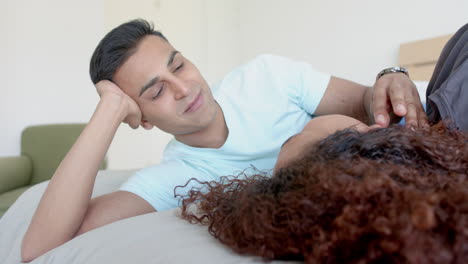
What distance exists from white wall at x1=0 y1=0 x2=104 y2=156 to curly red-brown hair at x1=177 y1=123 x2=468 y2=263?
262 cm

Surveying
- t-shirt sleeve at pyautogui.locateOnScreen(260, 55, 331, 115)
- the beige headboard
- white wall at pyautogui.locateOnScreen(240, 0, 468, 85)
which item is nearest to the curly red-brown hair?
t-shirt sleeve at pyautogui.locateOnScreen(260, 55, 331, 115)

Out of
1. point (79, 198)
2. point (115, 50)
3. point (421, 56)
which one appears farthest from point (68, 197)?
point (421, 56)

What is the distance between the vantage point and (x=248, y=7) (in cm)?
354

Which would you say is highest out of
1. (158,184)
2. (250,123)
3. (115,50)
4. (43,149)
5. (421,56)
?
(115,50)

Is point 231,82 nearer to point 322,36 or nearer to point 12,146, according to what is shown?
point 322,36

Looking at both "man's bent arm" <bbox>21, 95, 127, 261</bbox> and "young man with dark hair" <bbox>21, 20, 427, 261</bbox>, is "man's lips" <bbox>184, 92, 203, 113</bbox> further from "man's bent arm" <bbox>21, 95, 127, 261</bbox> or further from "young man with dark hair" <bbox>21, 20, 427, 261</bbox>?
"man's bent arm" <bbox>21, 95, 127, 261</bbox>

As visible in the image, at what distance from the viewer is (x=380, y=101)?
832 millimetres

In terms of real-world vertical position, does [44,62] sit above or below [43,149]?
above

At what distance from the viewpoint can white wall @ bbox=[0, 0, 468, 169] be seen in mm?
2373

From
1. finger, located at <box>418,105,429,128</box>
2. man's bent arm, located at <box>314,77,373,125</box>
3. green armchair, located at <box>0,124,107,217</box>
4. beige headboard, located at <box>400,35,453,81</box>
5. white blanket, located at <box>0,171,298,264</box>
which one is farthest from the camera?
green armchair, located at <box>0,124,107,217</box>

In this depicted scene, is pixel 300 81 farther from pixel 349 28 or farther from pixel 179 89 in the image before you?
pixel 349 28

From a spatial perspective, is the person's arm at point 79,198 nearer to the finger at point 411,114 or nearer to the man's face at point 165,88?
the man's face at point 165,88

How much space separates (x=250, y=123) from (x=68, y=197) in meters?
0.61

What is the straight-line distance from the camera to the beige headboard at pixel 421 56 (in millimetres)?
2135
